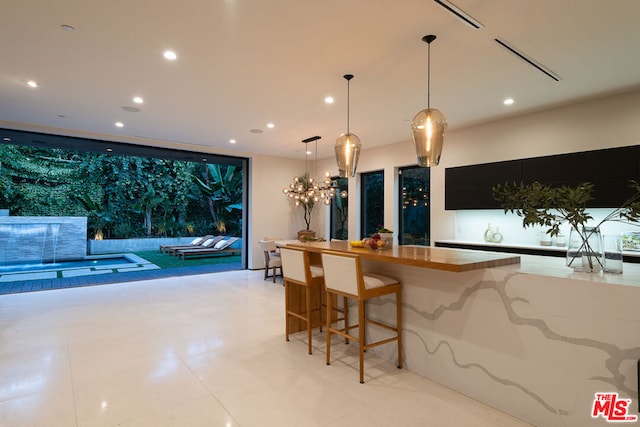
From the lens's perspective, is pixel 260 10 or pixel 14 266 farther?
pixel 14 266

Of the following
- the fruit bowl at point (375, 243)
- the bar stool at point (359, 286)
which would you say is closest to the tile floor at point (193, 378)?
the bar stool at point (359, 286)

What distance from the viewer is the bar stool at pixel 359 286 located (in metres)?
2.79

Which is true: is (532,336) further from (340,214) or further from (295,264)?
(340,214)

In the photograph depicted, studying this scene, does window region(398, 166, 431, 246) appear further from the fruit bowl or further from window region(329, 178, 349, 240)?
the fruit bowl

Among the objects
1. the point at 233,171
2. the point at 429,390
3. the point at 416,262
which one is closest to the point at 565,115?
the point at 416,262

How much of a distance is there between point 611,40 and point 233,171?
36.2 ft

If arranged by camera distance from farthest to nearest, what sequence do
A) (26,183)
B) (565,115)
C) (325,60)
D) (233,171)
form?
1. (233,171)
2. (26,183)
3. (565,115)
4. (325,60)

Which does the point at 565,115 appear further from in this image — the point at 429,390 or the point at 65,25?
the point at 65,25

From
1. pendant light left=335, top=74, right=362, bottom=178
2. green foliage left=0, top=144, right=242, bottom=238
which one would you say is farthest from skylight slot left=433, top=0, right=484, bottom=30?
green foliage left=0, top=144, right=242, bottom=238

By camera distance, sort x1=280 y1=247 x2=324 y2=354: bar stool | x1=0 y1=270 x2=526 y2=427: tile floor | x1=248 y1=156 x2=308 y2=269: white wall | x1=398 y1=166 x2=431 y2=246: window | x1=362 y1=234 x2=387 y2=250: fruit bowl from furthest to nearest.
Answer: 1. x1=248 y1=156 x2=308 y2=269: white wall
2. x1=398 y1=166 x2=431 y2=246: window
3. x1=280 y1=247 x2=324 y2=354: bar stool
4. x1=362 y1=234 x2=387 y2=250: fruit bowl
5. x1=0 y1=270 x2=526 y2=427: tile floor

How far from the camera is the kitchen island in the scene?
1.88 metres

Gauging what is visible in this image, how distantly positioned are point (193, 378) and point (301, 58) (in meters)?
3.18

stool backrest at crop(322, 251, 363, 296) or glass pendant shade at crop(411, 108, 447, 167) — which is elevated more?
glass pendant shade at crop(411, 108, 447, 167)

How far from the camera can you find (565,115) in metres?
4.78
